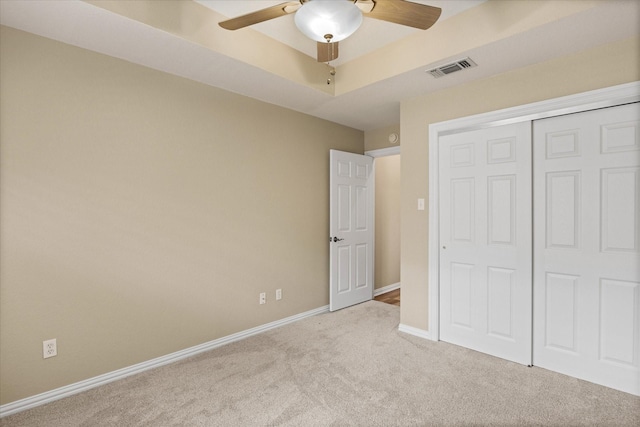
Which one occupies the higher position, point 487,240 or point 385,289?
point 487,240

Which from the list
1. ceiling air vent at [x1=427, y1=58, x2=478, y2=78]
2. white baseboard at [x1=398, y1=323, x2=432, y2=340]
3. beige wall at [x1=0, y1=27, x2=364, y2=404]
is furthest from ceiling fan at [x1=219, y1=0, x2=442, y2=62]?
white baseboard at [x1=398, y1=323, x2=432, y2=340]

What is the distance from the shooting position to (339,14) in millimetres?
1543

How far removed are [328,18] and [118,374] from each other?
2849mm

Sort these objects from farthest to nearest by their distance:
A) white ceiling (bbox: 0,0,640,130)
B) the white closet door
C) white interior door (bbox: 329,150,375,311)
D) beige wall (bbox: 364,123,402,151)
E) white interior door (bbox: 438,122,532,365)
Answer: beige wall (bbox: 364,123,402,151)
white interior door (bbox: 329,150,375,311)
white interior door (bbox: 438,122,532,365)
the white closet door
white ceiling (bbox: 0,0,640,130)

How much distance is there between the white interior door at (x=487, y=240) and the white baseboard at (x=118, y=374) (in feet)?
6.38

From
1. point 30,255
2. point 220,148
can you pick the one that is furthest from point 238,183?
point 30,255

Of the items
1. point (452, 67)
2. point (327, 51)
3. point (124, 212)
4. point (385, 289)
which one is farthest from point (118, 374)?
point (385, 289)

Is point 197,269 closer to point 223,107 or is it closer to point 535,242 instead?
point 223,107

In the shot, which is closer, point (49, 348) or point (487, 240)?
point (49, 348)

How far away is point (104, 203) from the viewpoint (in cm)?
A: 246

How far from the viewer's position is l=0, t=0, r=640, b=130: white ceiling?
1982mm

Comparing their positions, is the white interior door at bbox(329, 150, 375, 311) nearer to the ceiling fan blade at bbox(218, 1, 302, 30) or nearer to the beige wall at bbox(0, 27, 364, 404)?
the beige wall at bbox(0, 27, 364, 404)

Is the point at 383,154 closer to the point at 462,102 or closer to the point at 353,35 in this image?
→ the point at 462,102

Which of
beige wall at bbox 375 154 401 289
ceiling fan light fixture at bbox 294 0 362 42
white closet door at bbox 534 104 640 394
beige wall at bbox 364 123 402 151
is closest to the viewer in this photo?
ceiling fan light fixture at bbox 294 0 362 42
